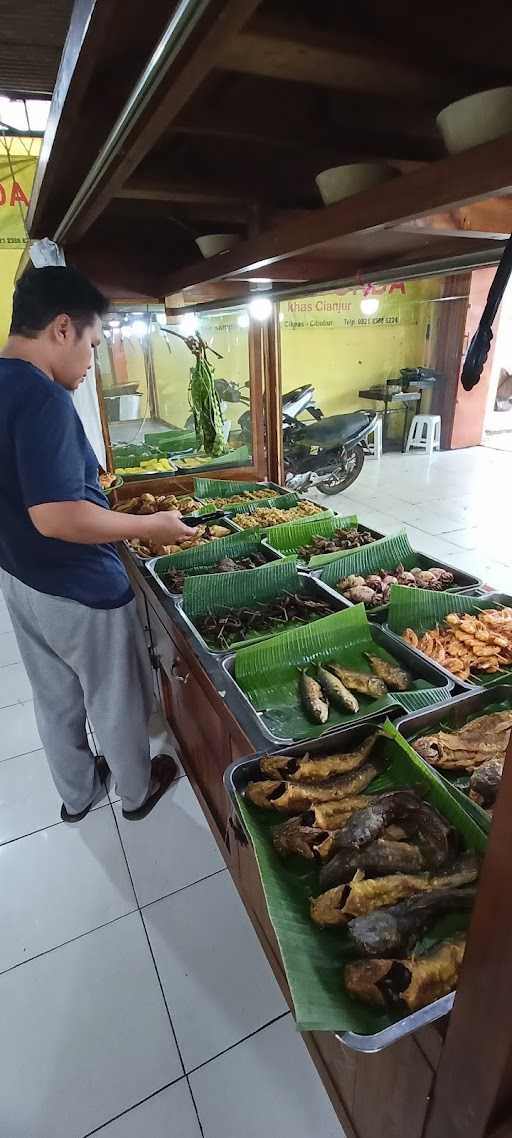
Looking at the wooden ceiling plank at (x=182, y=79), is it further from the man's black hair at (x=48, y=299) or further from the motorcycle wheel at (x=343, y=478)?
the motorcycle wheel at (x=343, y=478)

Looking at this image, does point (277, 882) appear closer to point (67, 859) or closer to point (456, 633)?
point (456, 633)

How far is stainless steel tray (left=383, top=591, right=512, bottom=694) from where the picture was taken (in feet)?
5.03

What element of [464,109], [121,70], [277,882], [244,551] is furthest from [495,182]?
[244,551]

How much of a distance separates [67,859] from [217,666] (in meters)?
1.11

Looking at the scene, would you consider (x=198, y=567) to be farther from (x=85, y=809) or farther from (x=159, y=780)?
(x=85, y=809)

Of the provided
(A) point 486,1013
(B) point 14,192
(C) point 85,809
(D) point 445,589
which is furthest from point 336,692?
(B) point 14,192

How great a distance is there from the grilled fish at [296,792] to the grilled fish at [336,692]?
32cm

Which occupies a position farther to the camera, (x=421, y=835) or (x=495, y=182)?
(x=421, y=835)

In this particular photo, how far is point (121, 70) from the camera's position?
1.17m

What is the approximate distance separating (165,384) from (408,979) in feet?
12.0

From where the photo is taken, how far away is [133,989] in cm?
166

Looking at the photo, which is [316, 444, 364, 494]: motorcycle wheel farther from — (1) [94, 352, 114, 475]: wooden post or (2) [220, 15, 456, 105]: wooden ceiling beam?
(2) [220, 15, 456, 105]: wooden ceiling beam

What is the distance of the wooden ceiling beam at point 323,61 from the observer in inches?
32.0

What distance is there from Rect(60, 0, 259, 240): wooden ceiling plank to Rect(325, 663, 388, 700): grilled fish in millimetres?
1433
